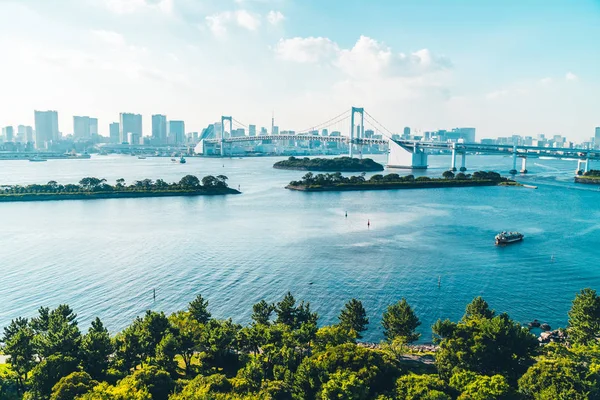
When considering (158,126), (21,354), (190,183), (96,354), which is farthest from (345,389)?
(158,126)

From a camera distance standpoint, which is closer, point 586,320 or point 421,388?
point 421,388

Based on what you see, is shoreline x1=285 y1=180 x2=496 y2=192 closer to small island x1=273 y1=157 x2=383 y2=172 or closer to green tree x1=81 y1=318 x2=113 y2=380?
small island x1=273 y1=157 x2=383 y2=172

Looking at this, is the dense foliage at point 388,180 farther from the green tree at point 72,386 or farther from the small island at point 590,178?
the green tree at point 72,386

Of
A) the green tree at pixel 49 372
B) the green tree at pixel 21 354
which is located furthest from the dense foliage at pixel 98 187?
the green tree at pixel 49 372

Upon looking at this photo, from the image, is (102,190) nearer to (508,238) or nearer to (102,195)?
(102,195)

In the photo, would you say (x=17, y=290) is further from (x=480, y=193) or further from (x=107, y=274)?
(x=480, y=193)

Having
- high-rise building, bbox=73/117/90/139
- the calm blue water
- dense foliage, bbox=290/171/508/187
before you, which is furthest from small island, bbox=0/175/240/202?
high-rise building, bbox=73/117/90/139
